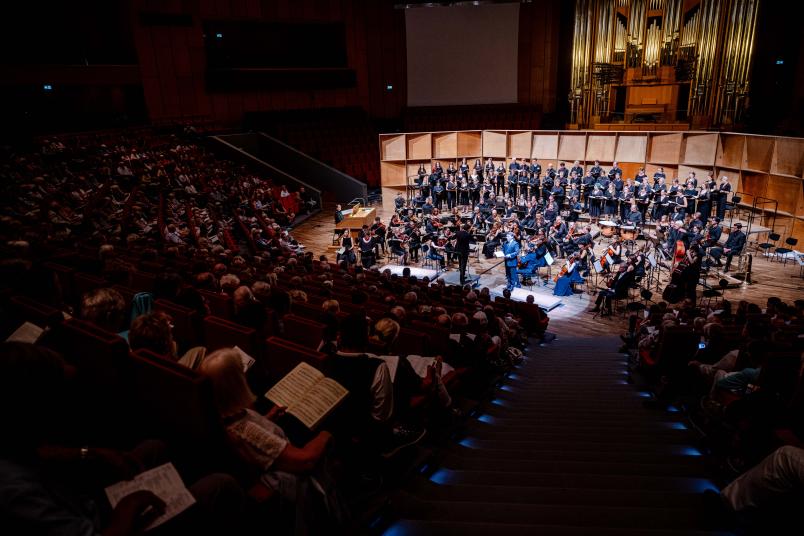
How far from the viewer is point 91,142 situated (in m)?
14.3

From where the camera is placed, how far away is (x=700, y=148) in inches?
564

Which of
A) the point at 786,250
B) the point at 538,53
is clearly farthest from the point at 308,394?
the point at 538,53

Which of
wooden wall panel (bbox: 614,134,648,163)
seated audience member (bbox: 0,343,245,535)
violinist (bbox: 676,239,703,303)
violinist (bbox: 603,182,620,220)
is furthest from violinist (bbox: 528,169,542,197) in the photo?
seated audience member (bbox: 0,343,245,535)

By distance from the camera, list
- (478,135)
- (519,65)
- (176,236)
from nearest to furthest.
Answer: (176,236) < (478,135) < (519,65)

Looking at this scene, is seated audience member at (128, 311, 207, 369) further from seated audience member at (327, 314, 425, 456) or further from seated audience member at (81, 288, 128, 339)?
seated audience member at (327, 314, 425, 456)

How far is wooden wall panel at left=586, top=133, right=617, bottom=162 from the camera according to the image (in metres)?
16.0

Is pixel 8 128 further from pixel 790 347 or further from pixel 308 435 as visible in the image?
pixel 790 347

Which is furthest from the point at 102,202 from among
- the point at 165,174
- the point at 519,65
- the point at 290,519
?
the point at 519,65

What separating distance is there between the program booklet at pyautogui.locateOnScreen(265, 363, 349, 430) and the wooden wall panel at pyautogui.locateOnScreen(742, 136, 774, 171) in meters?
14.5

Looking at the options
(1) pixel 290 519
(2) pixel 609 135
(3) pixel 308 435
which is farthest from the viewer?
(2) pixel 609 135

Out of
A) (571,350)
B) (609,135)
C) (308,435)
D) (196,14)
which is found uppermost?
(196,14)

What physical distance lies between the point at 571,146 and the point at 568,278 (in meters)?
8.30

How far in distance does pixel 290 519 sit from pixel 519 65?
833 inches

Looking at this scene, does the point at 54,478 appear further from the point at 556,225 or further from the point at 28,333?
the point at 556,225
